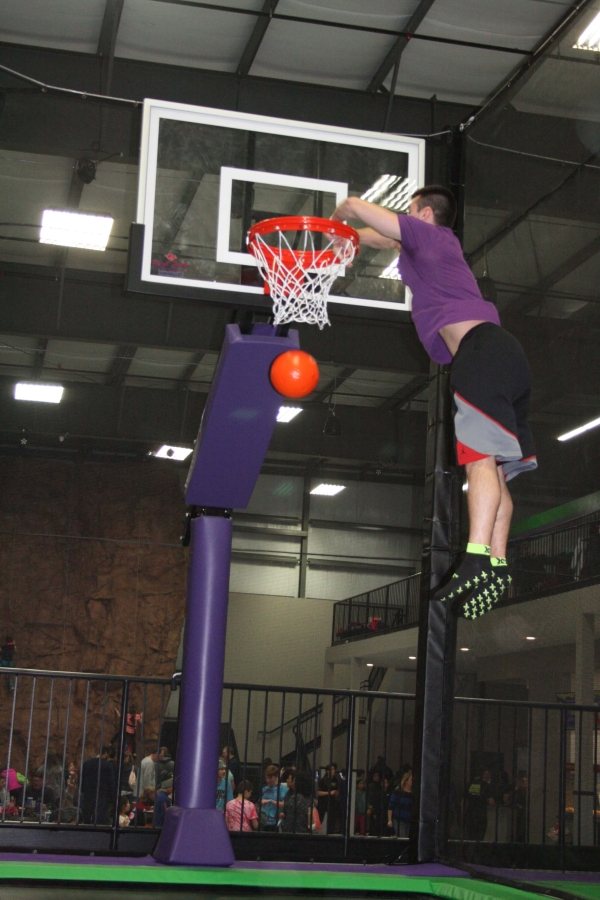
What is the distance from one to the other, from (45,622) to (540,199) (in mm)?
13295

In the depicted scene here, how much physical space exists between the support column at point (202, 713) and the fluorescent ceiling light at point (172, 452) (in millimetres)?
10684

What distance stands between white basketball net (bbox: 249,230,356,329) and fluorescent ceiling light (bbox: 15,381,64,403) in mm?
11055

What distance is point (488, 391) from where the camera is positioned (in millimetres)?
3344

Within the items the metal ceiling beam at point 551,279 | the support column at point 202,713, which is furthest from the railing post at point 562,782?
the metal ceiling beam at point 551,279

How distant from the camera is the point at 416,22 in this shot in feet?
22.8

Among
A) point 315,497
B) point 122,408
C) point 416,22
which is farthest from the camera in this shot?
point 315,497

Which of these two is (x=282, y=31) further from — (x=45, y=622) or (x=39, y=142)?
(x=45, y=622)

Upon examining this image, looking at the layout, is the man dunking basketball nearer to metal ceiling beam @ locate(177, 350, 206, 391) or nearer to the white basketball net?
the white basketball net

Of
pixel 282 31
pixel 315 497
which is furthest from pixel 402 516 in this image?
pixel 282 31

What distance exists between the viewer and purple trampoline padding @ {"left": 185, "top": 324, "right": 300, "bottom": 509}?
14.4 ft

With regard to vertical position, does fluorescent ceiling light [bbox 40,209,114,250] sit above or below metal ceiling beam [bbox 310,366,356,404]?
below

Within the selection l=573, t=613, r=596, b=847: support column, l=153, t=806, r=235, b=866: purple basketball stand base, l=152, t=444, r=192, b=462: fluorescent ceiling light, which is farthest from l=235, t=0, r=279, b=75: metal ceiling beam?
l=152, t=444, r=192, b=462: fluorescent ceiling light

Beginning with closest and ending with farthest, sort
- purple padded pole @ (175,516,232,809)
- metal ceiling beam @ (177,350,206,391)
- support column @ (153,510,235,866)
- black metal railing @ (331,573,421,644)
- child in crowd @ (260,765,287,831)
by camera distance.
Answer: support column @ (153,510,235,866), purple padded pole @ (175,516,232,809), child in crowd @ (260,765,287,831), metal ceiling beam @ (177,350,206,391), black metal railing @ (331,573,421,644)

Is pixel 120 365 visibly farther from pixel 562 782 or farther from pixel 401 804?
pixel 562 782
